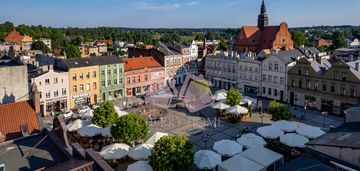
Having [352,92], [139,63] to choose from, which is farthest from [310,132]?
[139,63]

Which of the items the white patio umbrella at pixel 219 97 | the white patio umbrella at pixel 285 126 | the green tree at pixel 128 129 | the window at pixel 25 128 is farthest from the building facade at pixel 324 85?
the window at pixel 25 128

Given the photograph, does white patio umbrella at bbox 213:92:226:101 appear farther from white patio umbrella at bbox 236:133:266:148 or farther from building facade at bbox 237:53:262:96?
white patio umbrella at bbox 236:133:266:148

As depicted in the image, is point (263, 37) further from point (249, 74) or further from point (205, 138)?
point (205, 138)

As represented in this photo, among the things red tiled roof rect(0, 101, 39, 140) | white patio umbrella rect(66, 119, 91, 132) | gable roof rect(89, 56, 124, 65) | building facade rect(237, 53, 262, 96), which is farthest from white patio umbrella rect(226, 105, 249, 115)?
red tiled roof rect(0, 101, 39, 140)

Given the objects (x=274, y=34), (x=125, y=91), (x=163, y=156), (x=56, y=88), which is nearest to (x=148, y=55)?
(x=125, y=91)

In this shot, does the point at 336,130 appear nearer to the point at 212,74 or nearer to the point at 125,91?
the point at 125,91

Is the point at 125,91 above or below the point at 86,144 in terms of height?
above
